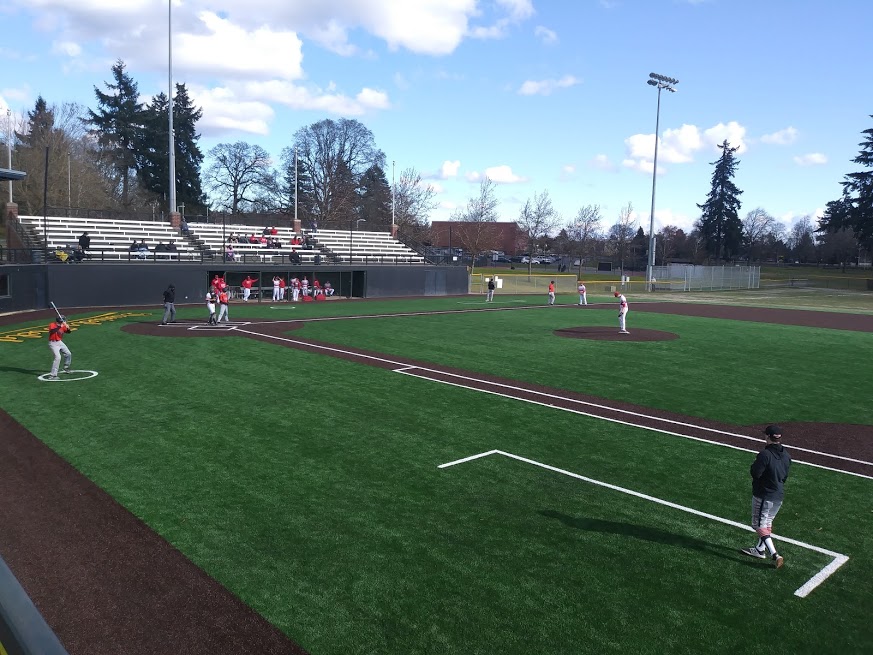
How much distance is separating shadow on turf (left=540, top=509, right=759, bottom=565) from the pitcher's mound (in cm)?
1875

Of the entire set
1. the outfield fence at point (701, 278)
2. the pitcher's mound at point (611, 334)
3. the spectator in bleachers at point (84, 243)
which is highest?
the spectator in bleachers at point (84, 243)

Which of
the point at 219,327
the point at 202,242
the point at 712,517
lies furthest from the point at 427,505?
the point at 202,242

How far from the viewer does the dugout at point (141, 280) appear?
1291 inches

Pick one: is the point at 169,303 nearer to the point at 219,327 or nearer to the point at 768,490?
the point at 219,327

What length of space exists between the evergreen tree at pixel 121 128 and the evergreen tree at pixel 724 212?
285 ft

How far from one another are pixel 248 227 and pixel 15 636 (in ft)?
167

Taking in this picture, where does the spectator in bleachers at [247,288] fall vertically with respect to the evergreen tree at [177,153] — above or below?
below

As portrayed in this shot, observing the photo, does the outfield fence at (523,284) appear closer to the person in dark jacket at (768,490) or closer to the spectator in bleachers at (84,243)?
the spectator in bleachers at (84,243)

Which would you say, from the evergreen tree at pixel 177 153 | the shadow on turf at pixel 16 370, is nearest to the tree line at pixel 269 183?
the evergreen tree at pixel 177 153

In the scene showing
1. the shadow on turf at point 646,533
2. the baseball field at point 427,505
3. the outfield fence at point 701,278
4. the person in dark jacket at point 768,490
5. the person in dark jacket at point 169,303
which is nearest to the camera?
the baseball field at point 427,505

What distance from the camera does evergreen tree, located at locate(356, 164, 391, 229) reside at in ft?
313

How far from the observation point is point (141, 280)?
122 ft

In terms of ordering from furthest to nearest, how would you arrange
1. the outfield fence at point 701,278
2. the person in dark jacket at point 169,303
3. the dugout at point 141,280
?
the outfield fence at point 701,278 → the dugout at point 141,280 → the person in dark jacket at point 169,303

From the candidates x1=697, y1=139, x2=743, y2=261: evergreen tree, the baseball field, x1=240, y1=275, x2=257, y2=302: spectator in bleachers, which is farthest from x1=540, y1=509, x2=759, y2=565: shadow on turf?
x1=697, y1=139, x2=743, y2=261: evergreen tree
